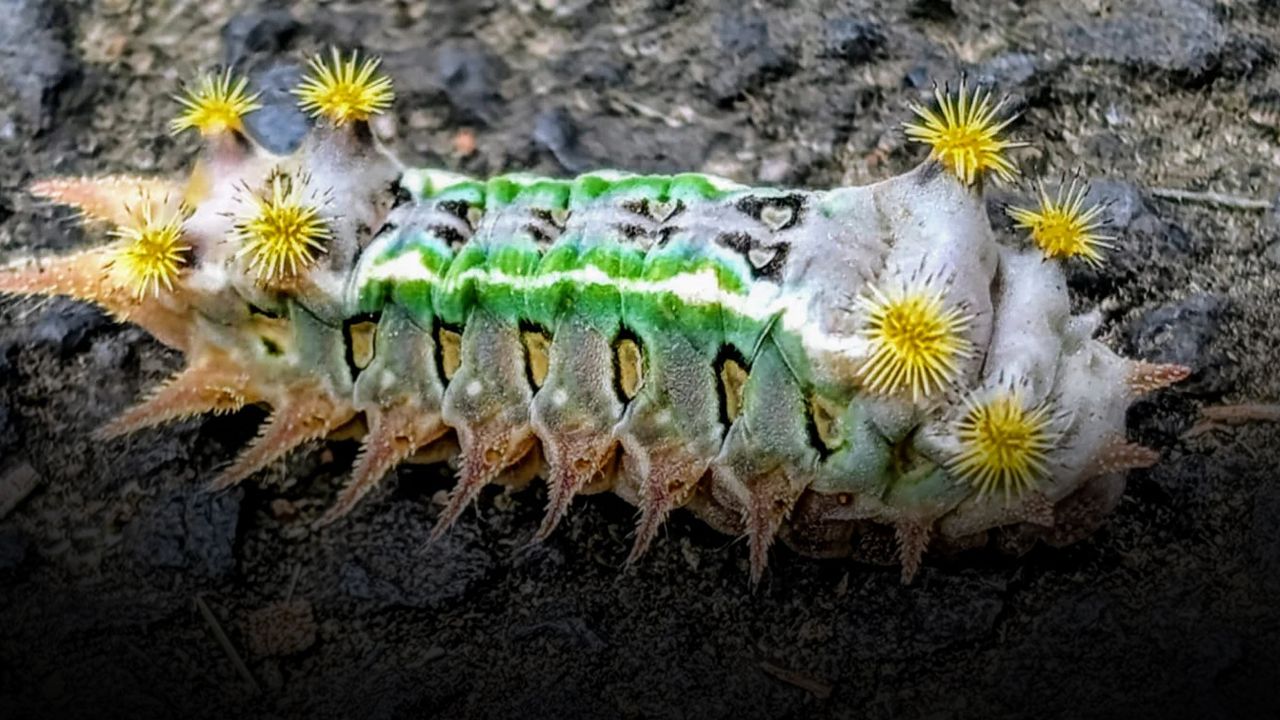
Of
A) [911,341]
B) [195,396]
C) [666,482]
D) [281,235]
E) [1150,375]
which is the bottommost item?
[195,396]

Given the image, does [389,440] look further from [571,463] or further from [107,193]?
[107,193]

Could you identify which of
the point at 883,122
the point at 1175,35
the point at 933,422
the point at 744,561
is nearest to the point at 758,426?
the point at 933,422

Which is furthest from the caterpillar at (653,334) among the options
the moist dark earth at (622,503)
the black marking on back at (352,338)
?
the moist dark earth at (622,503)

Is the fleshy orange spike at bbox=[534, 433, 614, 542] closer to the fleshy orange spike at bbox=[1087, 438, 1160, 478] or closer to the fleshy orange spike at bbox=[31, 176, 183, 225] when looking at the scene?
the fleshy orange spike at bbox=[1087, 438, 1160, 478]

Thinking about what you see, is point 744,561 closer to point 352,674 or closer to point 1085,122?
point 352,674

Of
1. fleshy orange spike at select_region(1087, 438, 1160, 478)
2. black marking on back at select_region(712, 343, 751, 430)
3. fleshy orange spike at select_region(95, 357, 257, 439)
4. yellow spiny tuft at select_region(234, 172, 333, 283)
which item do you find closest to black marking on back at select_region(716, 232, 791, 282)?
black marking on back at select_region(712, 343, 751, 430)

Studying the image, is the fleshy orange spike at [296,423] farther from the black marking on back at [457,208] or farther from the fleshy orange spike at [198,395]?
the black marking on back at [457,208]

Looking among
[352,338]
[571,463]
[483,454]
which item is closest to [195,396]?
[352,338]
